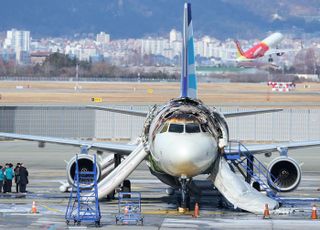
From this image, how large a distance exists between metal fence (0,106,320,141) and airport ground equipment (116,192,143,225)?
1262 inches

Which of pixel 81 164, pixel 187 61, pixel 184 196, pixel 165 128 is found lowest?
pixel 184 196

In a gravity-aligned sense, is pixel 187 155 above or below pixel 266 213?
above

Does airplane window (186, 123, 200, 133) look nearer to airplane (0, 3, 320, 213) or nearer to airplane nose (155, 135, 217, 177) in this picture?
airplane (0, 3, 320, 213)

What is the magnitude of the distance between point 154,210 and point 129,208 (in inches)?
45.6

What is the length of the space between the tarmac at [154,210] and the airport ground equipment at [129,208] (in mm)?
267

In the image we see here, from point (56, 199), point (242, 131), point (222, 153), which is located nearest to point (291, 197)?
point (222, 153)

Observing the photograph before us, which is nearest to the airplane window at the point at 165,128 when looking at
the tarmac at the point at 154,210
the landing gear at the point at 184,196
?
the landing gear at the point at 184,196

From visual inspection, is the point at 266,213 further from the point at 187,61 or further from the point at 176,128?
the point at 187,61

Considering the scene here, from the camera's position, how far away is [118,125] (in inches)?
3012

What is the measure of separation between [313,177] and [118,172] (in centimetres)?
1750

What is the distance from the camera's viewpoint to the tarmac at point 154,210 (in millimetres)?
35938

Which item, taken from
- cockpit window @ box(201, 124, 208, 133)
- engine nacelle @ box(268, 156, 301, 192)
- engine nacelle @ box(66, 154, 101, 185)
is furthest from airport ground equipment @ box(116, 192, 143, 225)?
engine nacelle @ box(268, 156, 301, 192)

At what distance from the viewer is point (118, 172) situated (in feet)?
129

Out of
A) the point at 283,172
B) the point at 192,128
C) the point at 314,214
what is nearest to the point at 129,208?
the point at 192,128
